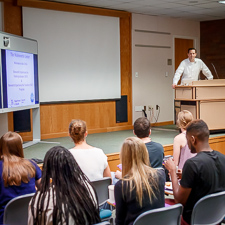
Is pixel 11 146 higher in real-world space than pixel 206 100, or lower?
lower

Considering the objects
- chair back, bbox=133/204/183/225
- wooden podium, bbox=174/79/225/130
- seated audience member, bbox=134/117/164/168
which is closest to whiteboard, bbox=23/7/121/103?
wooden podium, bbox=174/79/225/130

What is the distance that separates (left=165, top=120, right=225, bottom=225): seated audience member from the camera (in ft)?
8.05

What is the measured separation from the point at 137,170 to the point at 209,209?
69cm

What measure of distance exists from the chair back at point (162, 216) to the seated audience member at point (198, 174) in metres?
0.22

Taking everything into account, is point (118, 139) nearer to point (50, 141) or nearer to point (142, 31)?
point (50, 141)

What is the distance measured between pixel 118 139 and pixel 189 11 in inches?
145

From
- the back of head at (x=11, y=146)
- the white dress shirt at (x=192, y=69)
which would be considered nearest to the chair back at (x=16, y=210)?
the back of head at (x=11, y=146)

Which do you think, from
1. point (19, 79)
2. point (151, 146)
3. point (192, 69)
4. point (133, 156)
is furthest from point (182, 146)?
point (192, 69)

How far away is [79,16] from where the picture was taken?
25.3ft

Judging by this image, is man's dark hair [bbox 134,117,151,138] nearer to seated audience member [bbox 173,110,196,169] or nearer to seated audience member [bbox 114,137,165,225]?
seated audience member [bbox 173,110,196,169]

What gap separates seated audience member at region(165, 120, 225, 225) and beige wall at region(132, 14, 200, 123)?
620 centimetres

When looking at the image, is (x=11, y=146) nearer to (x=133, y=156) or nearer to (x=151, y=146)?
(x=133, y=156)

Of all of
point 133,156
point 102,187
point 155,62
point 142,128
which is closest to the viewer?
point 133,156

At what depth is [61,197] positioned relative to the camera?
183cm
